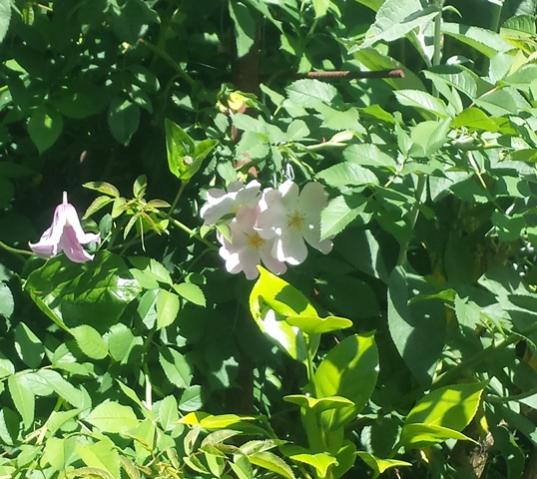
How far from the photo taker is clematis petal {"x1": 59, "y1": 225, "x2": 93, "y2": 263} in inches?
44.9

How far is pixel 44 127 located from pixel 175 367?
0.36 metres

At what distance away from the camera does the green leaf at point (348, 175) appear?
1.08 meters

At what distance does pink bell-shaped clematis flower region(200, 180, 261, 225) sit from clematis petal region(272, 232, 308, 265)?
6cm

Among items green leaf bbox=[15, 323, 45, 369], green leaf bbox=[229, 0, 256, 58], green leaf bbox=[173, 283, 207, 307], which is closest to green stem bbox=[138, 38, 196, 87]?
green leaf bbox=[229, 0, 256, 58]

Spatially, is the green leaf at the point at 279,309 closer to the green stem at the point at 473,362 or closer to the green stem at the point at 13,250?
the green stem at the point at 473,362

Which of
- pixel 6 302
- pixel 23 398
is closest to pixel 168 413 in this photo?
pixel 23 398

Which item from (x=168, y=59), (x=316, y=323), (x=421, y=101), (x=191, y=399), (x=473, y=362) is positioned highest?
(x=421, y=101)

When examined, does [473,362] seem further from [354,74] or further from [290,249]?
[354,74]

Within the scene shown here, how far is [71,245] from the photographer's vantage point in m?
1.14

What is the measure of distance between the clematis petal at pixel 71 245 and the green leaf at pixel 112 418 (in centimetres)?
18

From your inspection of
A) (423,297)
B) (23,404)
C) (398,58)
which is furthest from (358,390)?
(398,58)

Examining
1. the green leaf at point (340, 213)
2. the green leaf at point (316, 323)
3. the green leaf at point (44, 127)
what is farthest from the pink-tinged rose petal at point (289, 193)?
the green leaf at point (44, 127)

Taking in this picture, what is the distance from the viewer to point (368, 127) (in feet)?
4.01

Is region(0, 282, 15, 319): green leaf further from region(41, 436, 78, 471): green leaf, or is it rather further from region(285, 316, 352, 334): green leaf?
region(285, 316, 352, 334): green leaf
